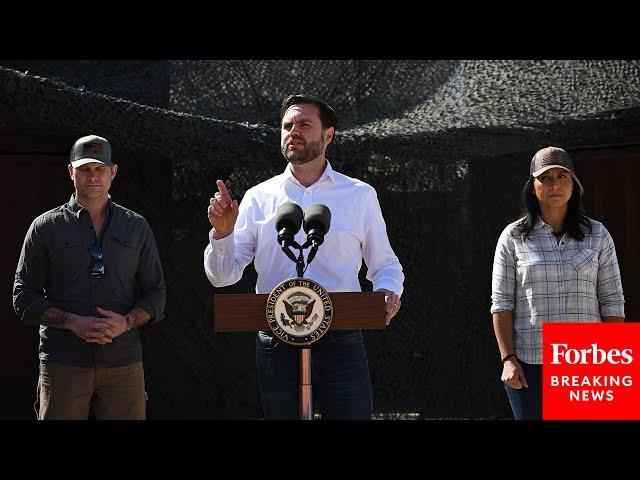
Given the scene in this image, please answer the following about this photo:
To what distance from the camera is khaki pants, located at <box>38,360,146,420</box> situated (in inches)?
150

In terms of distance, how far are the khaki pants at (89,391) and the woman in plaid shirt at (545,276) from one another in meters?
1.56

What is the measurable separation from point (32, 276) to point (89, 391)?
536 mm

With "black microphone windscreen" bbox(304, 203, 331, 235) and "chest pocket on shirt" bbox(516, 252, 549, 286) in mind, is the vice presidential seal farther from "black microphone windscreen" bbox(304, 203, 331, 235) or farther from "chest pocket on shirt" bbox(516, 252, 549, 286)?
"chest pocket on shirt" bbox(516, 252, 549, 286)

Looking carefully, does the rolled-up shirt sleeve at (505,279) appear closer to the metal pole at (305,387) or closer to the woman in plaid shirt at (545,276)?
the woman in plaid shirt at (545,276)

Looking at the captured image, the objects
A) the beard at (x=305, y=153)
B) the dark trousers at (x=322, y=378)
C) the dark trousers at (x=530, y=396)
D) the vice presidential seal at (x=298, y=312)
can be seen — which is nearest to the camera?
the vice presidential seal at (x=298, y=312)

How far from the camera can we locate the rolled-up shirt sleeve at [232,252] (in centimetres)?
314

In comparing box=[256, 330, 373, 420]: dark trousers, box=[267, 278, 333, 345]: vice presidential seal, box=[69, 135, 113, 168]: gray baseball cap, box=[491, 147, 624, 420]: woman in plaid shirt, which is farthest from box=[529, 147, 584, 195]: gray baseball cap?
box=[69, 135, 113, 168]: gray baseball cap

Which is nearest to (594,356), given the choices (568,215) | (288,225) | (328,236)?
(568,215)

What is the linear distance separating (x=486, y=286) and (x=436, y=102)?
50.6 inches

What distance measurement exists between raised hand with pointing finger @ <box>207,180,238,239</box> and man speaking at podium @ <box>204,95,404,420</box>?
2.6 inches

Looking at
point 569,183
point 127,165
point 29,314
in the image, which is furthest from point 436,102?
point 29,314

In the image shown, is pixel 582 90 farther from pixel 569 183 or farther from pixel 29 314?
pixel 29 314

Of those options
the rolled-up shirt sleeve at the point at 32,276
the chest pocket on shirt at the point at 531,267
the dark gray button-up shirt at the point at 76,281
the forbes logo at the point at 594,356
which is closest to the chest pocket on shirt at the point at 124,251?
the dark gray button-up shirt at the point at 76,281

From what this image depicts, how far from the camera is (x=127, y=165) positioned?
5.68 metres
